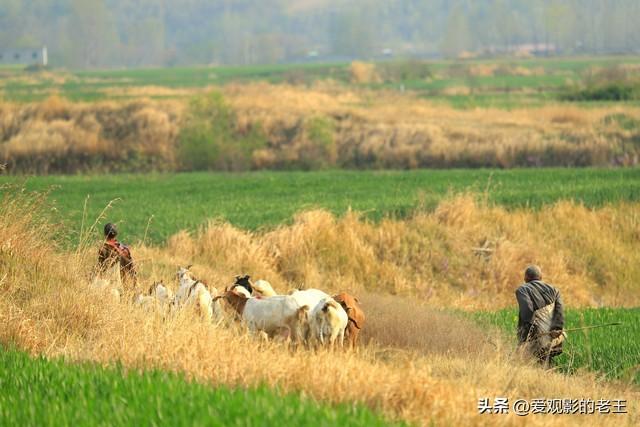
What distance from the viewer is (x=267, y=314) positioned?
14633 mm

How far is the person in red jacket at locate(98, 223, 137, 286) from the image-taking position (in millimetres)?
16219

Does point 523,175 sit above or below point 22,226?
below

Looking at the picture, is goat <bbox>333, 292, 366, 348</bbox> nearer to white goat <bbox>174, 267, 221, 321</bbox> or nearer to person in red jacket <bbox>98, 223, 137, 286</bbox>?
white goat <bbox>174, 267, 221, 321</bbox>

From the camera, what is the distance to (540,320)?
14.4 meters

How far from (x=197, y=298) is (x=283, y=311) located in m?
1.28

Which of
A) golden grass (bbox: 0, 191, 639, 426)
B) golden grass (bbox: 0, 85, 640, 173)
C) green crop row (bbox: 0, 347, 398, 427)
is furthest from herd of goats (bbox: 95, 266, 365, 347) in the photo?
golden grass (bbox: 0, 85, 640, 173)

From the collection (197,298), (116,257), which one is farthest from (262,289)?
(116,257)

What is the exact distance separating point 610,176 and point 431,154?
11840mm

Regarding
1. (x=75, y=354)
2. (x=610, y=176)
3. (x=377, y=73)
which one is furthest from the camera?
(x=377, y=73)

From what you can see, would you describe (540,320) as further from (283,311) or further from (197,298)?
(197,298)

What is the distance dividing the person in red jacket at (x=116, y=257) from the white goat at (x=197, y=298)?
777 mm

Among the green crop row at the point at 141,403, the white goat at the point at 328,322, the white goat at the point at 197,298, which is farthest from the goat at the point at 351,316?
the green crop row at the point at 141,403

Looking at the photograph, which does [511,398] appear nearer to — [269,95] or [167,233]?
[167,233]

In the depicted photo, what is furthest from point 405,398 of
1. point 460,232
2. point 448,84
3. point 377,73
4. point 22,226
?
point 377,73
